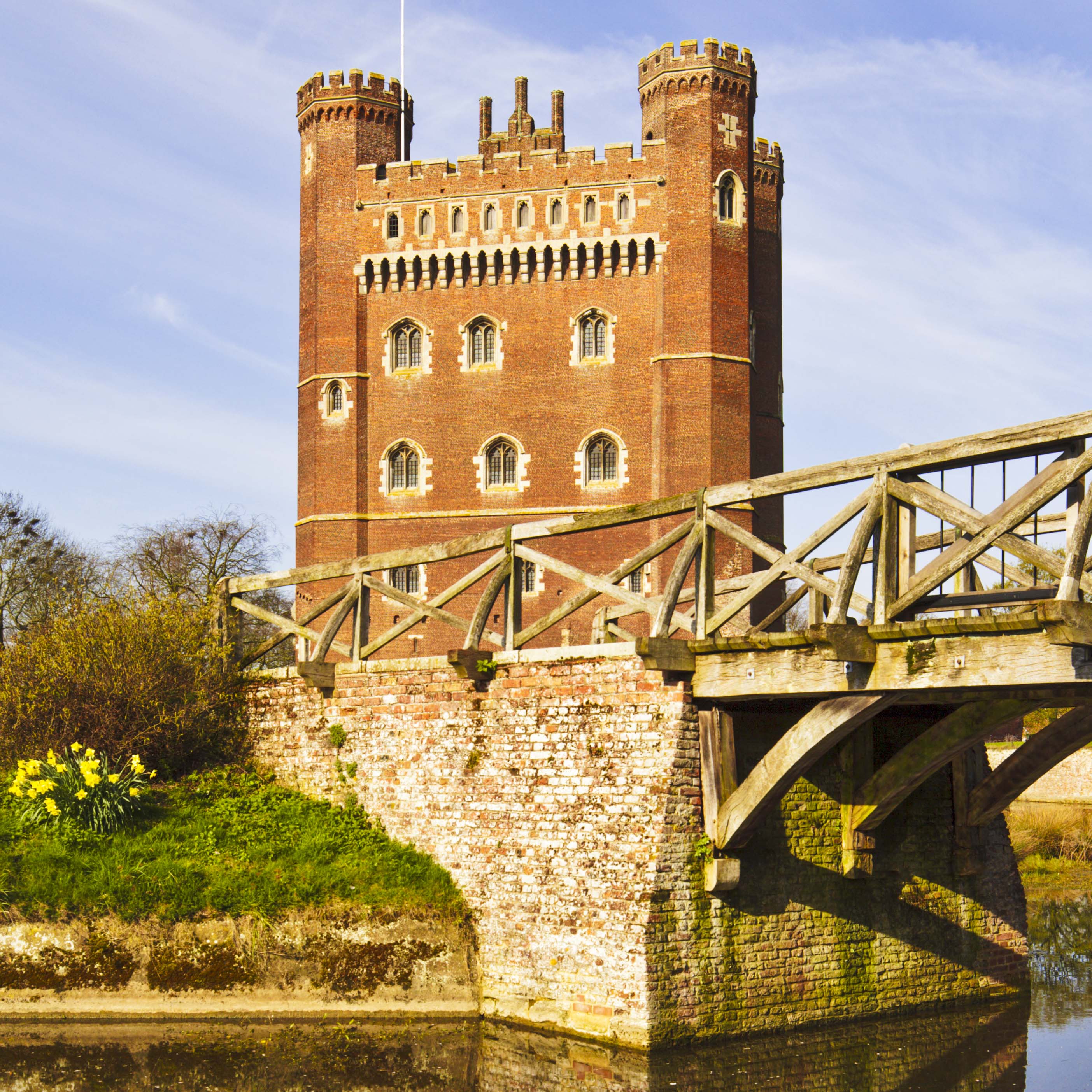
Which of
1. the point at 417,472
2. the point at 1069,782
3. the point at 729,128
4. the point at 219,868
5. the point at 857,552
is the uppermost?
the point at 729,128

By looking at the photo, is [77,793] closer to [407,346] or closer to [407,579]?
[407,579]

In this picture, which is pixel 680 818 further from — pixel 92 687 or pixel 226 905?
pixel 92 687

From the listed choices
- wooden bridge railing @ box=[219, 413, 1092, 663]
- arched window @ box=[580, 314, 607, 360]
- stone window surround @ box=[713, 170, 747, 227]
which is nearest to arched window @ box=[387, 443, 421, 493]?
arched window @ box=[580, 314, 607, 360]

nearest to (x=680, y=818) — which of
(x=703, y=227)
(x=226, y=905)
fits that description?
(x=226, y=905)

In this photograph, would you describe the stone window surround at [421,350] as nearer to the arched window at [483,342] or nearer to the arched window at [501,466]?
the arched window at [483,342]

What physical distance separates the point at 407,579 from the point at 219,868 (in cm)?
2263

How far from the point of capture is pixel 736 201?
37.3 m

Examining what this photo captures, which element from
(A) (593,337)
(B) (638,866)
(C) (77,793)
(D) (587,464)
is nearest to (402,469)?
(D) (587,464)

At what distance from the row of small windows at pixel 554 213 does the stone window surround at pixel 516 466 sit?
5.96 metres

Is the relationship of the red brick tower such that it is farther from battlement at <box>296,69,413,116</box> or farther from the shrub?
the shrub

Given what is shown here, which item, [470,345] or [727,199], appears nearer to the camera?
[727,199]

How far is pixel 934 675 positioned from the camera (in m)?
11.2

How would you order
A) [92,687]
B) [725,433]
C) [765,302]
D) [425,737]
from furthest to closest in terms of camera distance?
[765,302], [725,433], [92,687], [425,737]

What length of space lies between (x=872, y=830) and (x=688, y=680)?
3022mm
